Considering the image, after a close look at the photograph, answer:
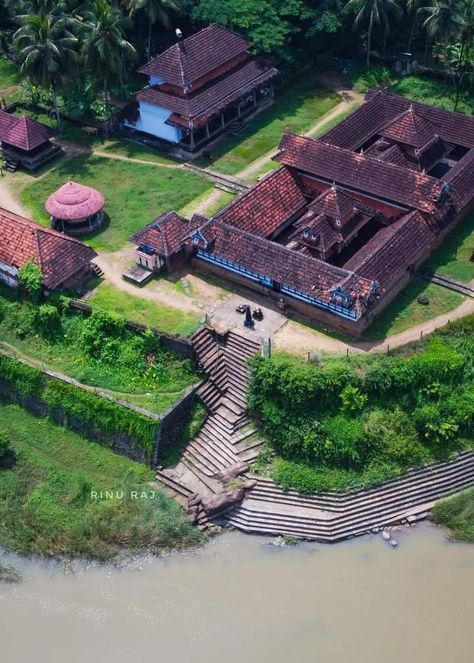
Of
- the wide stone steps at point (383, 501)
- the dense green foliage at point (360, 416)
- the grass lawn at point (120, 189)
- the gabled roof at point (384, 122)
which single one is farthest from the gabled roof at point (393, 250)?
the grass lawn at point (120, 189)

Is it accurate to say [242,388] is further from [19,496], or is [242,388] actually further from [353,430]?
[19,496]

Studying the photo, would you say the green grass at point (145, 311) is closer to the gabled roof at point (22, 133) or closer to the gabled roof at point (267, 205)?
the gabled roof at point (267, 205)


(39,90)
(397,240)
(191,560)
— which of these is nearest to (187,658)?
(191,560)

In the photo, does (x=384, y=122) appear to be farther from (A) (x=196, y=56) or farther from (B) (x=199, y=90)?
(A) (x=196, y=56)

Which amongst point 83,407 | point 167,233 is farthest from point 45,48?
point 83,407

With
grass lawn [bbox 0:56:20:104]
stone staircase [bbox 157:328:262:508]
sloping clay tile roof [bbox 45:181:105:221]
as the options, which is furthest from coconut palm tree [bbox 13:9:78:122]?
stone staircase [bbox 157:328:262:508]

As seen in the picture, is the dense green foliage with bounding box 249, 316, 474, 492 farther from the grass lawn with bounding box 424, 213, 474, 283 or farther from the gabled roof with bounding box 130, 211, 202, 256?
the gabled roof with bounding box 130, 211, 202, 256
